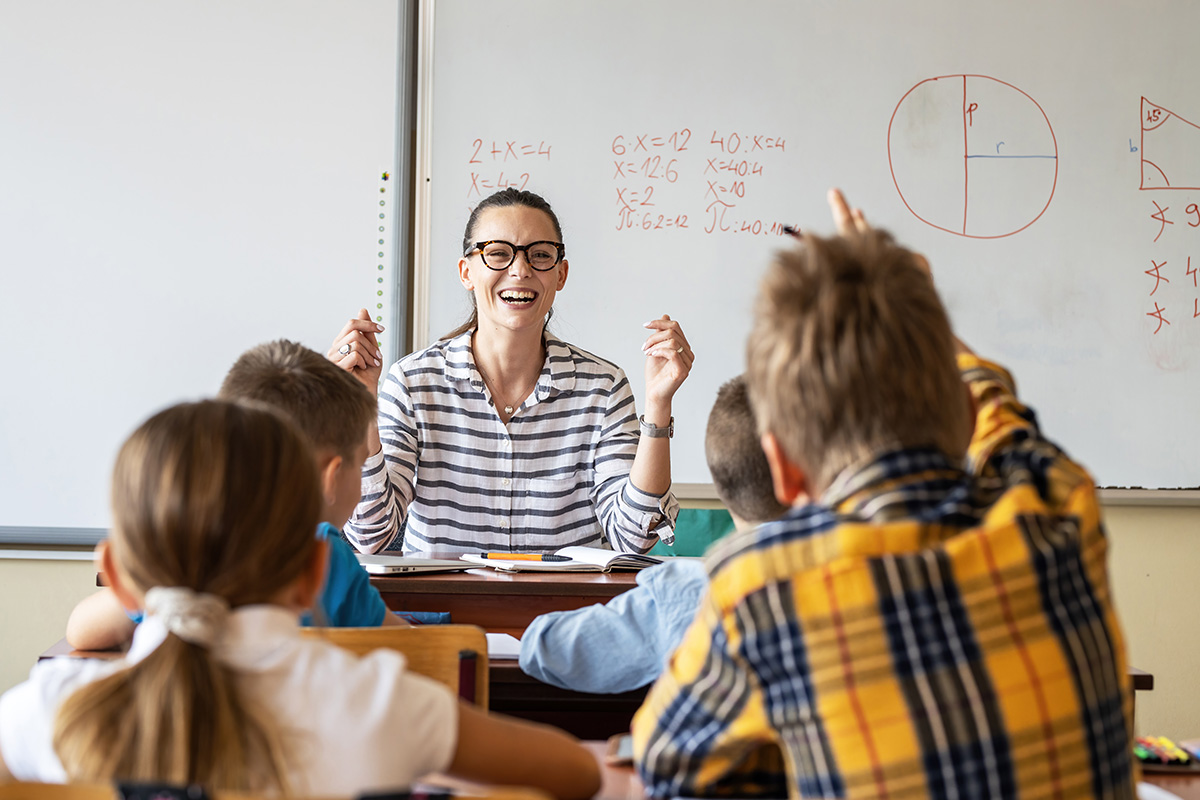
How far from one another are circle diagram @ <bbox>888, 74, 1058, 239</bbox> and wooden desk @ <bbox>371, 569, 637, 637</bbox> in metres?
1.67

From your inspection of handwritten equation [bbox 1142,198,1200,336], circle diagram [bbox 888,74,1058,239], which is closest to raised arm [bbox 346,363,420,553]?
circle diagram [bbox 888,74,1058,239]

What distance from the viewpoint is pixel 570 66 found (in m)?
2.83

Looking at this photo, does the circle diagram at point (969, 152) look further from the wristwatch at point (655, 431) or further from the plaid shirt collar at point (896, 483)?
the plaid shirt collar at point (896, 483)

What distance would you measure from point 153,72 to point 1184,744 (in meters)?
2.88

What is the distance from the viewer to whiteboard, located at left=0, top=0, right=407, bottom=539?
2.81 metres

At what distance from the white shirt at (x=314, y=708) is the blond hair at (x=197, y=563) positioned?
0.7 inches

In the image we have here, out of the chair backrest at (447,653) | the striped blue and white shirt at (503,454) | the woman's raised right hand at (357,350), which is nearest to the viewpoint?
the chair backrest at (447,653)

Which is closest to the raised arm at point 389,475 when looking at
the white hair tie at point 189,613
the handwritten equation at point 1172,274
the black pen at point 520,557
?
the black pen at point 520,557

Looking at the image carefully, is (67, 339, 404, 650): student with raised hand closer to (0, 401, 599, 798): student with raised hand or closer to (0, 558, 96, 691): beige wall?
(0, 401, 599, 798): student with raised hand

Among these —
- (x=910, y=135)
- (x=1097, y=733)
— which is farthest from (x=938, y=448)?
(x=910, y=135)

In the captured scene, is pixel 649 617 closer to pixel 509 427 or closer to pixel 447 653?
pixel 447 653

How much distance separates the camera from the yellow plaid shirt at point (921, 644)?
739 mm

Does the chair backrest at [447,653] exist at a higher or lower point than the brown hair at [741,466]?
→ lower

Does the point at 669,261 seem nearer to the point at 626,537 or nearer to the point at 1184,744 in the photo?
the point at 626,537
